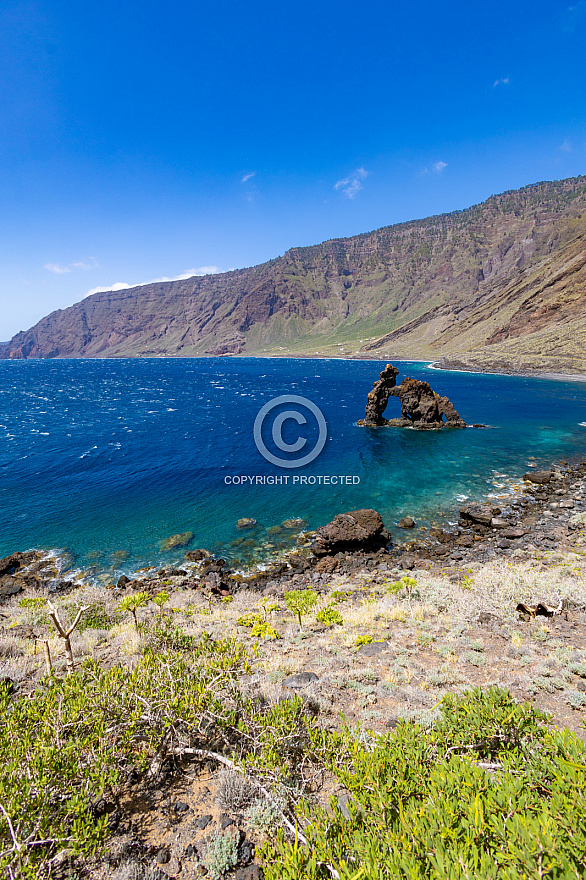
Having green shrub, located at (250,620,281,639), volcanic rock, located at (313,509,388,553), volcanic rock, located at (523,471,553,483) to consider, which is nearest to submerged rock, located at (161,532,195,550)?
volcanic rock, located at (313,509,388,553)

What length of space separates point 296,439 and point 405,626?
4475 centimetres

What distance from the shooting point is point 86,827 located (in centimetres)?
467

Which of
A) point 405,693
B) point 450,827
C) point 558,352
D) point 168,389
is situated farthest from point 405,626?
point 558,352

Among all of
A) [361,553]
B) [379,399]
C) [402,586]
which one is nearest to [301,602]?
[402,586]

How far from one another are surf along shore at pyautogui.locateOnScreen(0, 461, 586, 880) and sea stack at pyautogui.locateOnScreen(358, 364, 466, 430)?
33.8 meters

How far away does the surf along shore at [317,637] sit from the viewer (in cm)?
586

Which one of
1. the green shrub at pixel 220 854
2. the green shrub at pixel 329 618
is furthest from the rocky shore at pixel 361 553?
the green shrub at pixel 220 854

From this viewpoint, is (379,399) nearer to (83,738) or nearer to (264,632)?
(264,632)

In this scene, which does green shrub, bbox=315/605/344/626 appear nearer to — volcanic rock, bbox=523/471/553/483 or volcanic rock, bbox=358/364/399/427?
volcanic rock, bbox=523/471/553/483

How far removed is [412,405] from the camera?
210ft

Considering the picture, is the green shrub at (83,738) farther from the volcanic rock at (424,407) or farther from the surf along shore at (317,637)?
the volcanic rock at (424,407)

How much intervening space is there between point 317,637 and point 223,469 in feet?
99.0

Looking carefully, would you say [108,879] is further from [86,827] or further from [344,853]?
[344,853]

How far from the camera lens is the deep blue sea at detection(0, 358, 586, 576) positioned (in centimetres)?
2872
